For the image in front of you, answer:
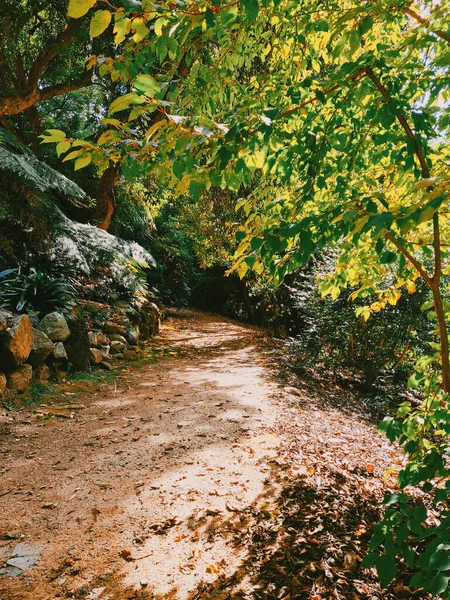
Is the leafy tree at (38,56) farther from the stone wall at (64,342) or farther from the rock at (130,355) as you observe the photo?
the rock at (130,355)

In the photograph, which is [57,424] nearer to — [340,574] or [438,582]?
[340,574]

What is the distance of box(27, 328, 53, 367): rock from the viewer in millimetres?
4418

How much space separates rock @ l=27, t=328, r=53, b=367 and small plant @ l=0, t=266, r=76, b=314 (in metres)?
0.56

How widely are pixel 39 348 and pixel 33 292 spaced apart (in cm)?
114

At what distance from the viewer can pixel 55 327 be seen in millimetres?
4828

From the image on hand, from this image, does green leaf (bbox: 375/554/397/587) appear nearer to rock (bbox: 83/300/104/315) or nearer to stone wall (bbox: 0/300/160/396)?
stone wall (bbox: 0/300/160/396)

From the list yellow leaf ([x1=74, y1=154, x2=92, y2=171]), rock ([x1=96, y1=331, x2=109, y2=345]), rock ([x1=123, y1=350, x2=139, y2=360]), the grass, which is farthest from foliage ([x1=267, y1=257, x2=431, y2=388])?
yellow leaf ([x1=74, y1=154, x2=92, y2=171])

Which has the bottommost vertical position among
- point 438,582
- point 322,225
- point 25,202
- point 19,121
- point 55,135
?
point 438,582

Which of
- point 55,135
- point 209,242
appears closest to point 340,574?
point 55,135

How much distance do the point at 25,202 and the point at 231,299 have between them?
31.4ft

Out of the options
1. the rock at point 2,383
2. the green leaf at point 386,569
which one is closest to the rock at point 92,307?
the rock at point 2,383

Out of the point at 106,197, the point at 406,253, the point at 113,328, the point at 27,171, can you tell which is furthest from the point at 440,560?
the point at 106,197

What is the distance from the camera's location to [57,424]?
12.3ft

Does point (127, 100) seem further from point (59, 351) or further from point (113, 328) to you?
point (113, 328)
